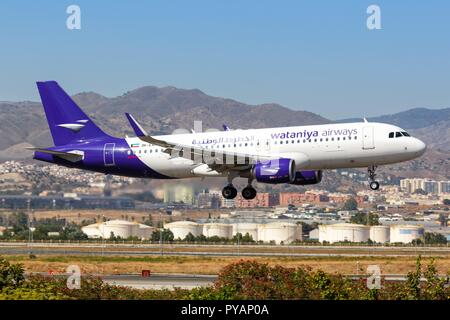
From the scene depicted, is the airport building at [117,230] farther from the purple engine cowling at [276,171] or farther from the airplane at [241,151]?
the purple engine cowling at [276,171]

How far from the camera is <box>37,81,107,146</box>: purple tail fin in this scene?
257ft

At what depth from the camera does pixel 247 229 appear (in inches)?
7200

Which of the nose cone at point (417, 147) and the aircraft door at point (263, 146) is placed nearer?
the nose cone at point (417, 147)

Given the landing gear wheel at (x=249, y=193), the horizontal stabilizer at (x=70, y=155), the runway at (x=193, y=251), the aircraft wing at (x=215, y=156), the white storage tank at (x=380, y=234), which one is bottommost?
the runway at (x=193, y=251)

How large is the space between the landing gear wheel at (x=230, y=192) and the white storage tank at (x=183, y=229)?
97.2 meters

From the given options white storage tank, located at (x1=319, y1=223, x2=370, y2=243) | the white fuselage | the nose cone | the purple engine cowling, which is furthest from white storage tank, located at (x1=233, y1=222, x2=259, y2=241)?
the nose cone

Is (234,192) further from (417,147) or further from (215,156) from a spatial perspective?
(417,147)

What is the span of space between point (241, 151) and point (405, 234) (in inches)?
4876

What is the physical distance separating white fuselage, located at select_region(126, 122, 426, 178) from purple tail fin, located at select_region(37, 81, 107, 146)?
390 inches

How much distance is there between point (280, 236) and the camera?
174m

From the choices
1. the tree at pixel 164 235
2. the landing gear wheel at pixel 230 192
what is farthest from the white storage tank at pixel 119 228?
the landing gear wheel at pixel 230 192

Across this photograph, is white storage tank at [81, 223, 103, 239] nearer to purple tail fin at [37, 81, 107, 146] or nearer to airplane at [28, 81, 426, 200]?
purple tail fin at [37, 81, 107, 146]

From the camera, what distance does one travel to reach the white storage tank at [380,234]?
18200 centimetres
